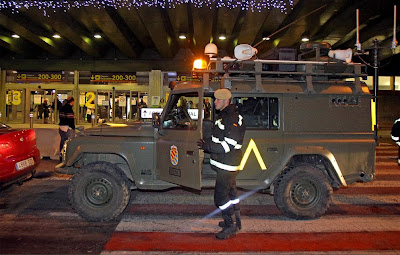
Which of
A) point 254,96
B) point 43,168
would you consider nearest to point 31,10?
point 43,168

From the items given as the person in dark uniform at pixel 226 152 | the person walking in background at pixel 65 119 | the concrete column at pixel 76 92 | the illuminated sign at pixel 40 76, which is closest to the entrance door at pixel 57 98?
the concrete column at pixel 76 92

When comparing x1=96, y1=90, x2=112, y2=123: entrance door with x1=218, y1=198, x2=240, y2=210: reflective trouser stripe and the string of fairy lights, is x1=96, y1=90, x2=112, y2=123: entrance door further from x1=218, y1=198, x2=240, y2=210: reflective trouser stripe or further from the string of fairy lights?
x1=218, y1=198, x2=240, y2=210: reflective trouser stripe

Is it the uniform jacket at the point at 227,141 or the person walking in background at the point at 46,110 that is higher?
the person walking in background at the point at 46,110

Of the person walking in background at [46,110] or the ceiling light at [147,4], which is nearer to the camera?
the ceiling light at [147,4]

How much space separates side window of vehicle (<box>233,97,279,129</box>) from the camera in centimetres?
570

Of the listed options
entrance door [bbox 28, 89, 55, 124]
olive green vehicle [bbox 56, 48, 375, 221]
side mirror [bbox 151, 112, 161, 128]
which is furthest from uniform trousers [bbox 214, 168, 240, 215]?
entrance door [bbox 28, 89, 55, 124]

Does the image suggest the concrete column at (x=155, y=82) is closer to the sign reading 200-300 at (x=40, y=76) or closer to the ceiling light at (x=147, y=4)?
the sign reading 200-300 at (x=40, y=76)

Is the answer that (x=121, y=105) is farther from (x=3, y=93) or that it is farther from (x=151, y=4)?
(x=151, y=4)

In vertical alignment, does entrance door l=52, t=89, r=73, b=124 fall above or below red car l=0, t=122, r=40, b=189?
above

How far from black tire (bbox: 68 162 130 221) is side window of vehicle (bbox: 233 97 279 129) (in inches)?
87.2

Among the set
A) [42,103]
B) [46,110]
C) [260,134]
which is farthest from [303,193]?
[42,103]

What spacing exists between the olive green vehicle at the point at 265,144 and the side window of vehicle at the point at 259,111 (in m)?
0.02

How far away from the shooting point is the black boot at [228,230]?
4.86 metres

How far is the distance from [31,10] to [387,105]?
21.0m
